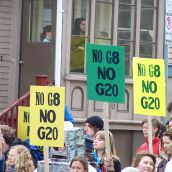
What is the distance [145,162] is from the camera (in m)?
10.4

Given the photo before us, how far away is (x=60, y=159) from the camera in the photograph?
11000 mm

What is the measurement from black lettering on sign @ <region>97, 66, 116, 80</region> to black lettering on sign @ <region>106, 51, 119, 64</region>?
94mm

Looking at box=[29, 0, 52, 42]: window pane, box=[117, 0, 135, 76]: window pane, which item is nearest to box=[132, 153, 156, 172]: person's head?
box=[29, 0, 52, 42]: window pane

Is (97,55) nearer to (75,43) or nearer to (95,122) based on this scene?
(95,122)

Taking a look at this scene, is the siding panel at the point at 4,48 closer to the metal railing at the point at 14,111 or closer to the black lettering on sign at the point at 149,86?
the metal railing at the point at 14,111

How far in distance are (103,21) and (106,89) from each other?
327 inches

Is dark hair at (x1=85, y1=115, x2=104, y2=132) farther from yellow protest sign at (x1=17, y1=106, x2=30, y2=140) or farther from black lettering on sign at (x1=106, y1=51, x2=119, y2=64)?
black lettering on sign at (x1=106, y1=51, x2=119, y2=64)

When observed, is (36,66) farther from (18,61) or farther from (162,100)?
(162,100)

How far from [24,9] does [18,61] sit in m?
1.04

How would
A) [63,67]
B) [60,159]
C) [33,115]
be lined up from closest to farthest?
1. [33,115]
2. [60,159]
3. [63,67]

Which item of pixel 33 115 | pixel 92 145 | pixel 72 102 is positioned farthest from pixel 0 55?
pixel 33 115

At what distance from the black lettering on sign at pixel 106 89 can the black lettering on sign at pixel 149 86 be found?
930 millimetres

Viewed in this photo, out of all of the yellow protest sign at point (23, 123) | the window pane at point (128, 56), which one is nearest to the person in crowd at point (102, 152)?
the yellow protest sign at point (23, 123)

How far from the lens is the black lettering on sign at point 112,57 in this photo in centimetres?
1044
